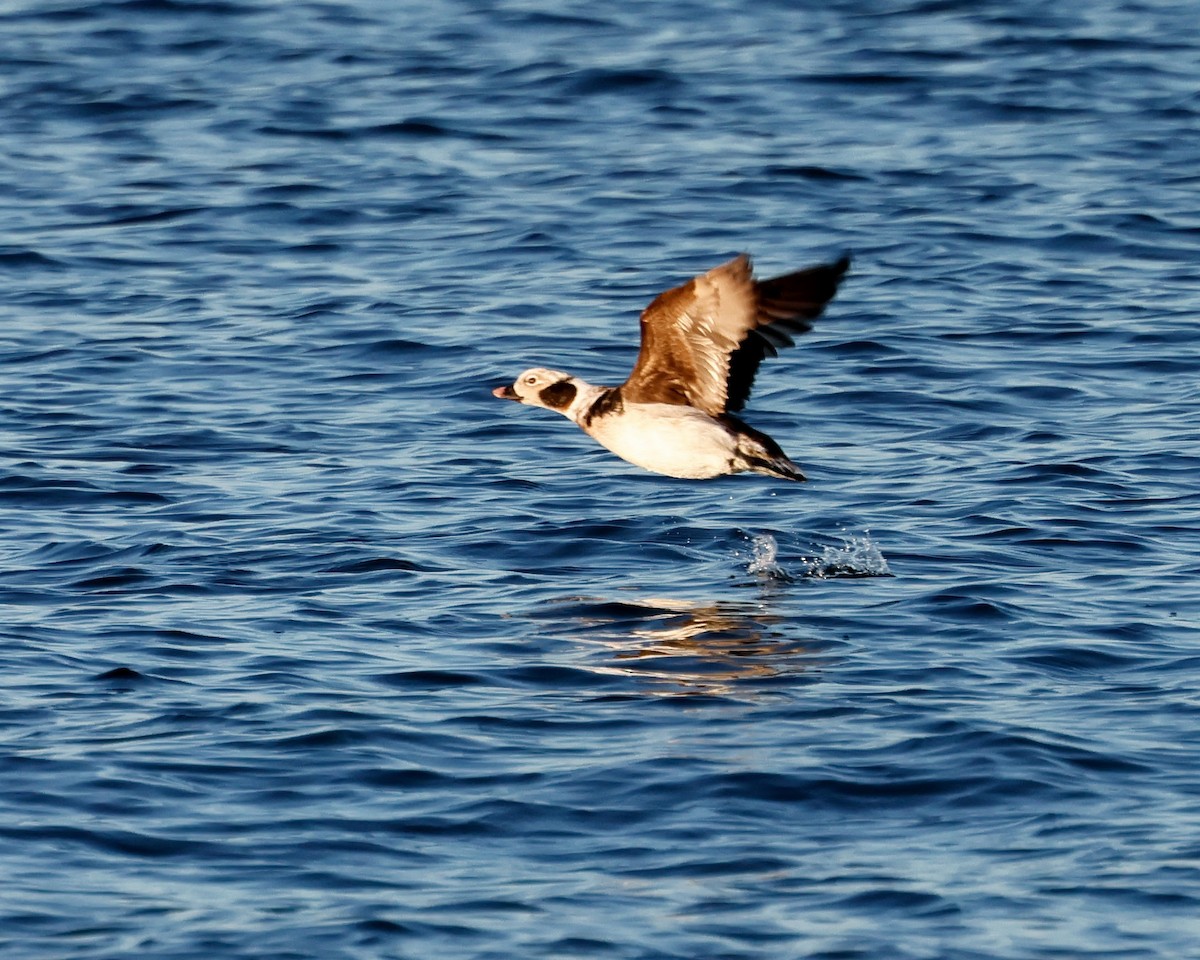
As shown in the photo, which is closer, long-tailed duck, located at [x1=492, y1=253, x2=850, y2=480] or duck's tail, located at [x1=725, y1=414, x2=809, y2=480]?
long-tailed duck, located at [x1=492, y1=253, x2=850, y2=480]

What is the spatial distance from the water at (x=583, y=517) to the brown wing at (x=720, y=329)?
937mm

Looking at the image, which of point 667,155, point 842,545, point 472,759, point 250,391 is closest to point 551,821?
point 472,759

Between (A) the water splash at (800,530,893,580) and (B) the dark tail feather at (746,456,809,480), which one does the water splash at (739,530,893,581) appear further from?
(B) the dark tail feather at (746,456,809,480)

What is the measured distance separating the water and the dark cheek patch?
73cm

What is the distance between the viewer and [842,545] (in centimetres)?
1078

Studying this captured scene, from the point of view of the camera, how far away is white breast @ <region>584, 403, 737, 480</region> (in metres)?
9.91

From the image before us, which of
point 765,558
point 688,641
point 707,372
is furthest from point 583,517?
point 688,641

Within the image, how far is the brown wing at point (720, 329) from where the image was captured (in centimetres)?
974

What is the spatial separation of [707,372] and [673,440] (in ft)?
1.90

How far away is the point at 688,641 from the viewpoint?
30.6 ft

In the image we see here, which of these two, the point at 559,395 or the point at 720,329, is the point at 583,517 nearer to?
the point at 559,395

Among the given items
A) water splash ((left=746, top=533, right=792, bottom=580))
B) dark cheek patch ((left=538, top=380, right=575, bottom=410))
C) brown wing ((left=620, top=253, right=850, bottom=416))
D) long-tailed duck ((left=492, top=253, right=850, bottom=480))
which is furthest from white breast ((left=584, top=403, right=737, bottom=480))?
water splash ((left=746, top=533, right=792, bottom=580))

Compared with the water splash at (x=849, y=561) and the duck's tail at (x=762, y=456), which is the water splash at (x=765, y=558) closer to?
the water splash at (x=849, y=561)

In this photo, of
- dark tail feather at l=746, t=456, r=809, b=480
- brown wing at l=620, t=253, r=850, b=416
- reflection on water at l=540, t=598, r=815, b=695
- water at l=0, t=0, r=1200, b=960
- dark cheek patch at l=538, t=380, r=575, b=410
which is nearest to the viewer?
water at l=0, t=0, r=1200, b=960
